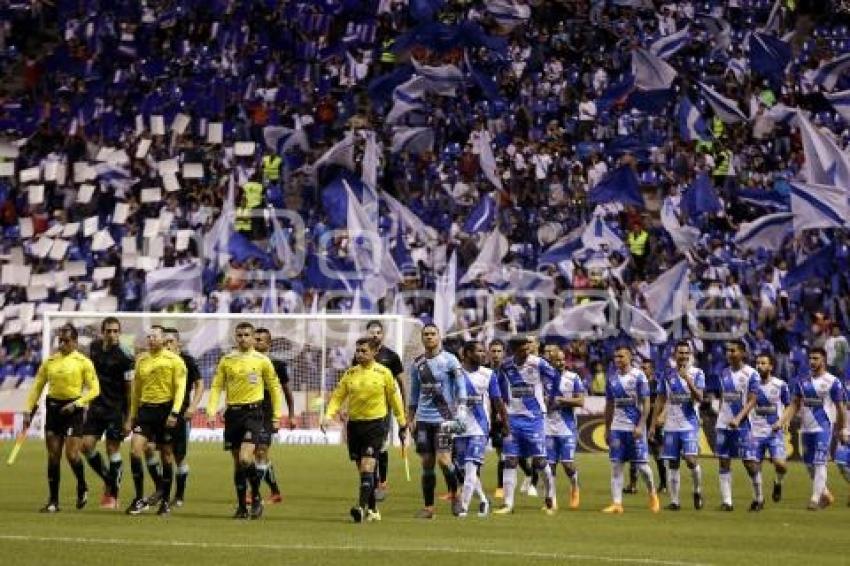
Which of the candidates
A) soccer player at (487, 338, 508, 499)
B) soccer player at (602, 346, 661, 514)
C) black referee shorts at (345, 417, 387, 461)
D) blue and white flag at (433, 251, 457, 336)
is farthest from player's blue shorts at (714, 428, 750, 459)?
blue and white flag at (433, 251, 457, 336)

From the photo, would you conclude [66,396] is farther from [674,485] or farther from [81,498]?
[674,485]

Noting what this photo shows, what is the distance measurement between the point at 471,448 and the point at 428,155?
957 inches

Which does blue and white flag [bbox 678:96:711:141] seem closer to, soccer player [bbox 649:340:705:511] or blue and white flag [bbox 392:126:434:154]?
blue and white flag [bbox 392:126:434:154]

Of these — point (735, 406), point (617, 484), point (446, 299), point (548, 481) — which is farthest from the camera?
point (446, 299)

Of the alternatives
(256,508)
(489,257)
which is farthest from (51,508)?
(489,257)

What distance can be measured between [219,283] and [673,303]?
11339 mm

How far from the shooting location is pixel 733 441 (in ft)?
90.2

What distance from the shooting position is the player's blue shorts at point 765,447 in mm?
27531

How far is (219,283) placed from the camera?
45469 mm

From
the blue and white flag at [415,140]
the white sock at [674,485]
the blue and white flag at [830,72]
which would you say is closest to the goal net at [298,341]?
the blue and white flag at [415,140]

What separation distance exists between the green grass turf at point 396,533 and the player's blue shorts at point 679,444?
2.60 feet

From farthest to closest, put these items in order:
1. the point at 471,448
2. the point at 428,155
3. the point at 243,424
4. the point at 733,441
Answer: the point at 428,155 → the point at 733,441 → the point at 471,448 → the point at 243,424

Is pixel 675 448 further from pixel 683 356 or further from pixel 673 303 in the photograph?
pixel 673 303

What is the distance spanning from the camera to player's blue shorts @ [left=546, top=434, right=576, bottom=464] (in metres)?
26.0
